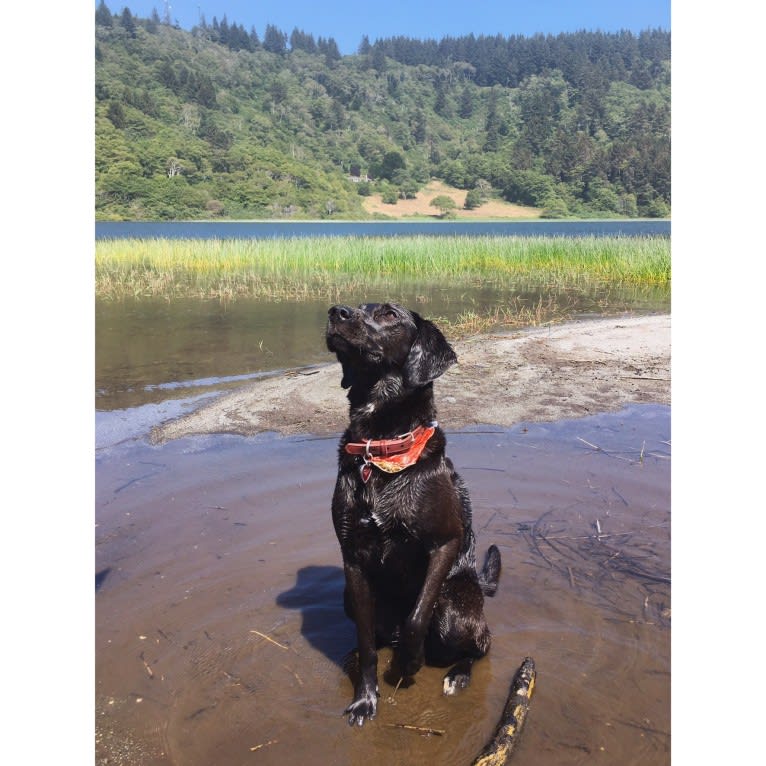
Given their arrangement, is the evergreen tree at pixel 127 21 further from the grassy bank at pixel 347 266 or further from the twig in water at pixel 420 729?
the twig in water at pixel 420 729

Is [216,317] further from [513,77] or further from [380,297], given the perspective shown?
[513,77]

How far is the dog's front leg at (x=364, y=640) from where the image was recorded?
3326 millimetres

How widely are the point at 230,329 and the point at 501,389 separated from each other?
6862mm

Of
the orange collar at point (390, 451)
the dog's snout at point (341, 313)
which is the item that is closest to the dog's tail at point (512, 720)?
the orange collar at point (390, 451)

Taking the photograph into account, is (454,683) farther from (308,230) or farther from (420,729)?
(308,230)

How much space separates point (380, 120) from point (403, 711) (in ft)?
554

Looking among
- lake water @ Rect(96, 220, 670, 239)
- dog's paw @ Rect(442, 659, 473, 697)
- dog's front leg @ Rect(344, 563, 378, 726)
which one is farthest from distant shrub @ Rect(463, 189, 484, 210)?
dog's front leg @ Rect(344, 563, 378, 726)

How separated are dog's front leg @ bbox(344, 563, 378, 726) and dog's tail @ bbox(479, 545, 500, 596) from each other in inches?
34.8

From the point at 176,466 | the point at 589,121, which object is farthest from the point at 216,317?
the point at 589,121

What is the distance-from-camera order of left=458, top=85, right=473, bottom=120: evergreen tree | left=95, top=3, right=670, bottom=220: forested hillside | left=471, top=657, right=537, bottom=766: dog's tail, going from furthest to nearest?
left=458, top=85, right=473, bottom=120: evergreen tree
left=95, top=3, right=670, bottom=220: forested hillside
left=471, top=657, right=537, bottom=766: dog's tail

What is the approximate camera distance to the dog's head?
341 centimetres

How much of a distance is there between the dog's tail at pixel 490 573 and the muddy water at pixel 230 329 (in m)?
5.60

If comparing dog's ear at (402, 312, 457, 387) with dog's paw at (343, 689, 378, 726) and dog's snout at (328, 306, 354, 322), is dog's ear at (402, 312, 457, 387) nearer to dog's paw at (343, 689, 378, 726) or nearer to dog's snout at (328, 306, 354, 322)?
dog's snout at (328, 306, 354, 322)

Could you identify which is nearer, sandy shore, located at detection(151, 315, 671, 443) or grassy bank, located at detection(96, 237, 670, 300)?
sandy shore, located at detection(151, 315, 671, 443)
